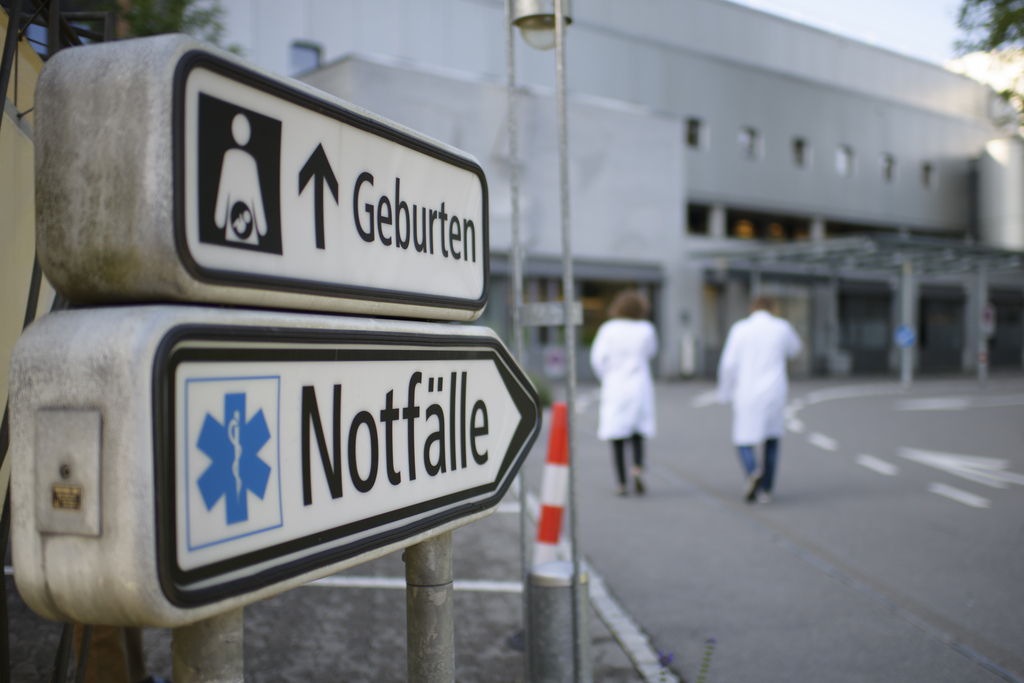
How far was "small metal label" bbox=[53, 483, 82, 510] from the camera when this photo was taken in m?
0.77

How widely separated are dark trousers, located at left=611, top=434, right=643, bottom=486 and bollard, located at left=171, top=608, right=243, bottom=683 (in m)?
5.78

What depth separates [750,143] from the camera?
1121 inches

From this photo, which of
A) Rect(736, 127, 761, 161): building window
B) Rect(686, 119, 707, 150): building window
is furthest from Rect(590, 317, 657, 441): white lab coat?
Rect(736, 127, 761, 161): building window

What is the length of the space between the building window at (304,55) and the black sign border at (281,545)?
21.8 m

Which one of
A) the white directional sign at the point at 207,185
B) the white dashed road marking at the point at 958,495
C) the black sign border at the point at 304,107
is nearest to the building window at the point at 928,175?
the white dashed road marking at the point at 958,495

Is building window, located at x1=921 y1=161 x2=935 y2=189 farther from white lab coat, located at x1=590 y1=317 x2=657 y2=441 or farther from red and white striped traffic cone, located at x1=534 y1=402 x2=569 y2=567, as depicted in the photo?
red and white striped traffic cone, located at x1=534 y1=402 x2=569 y2=567

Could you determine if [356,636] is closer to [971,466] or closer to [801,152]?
[971,466]

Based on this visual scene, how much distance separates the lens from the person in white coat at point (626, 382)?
21.5 feet

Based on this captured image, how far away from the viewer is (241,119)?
0.93m

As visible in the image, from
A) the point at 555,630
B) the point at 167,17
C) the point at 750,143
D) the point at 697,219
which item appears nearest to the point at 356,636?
the point at 555,630

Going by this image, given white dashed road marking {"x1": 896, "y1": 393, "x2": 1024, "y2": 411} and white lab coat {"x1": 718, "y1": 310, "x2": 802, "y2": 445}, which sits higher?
white lab coat {"x1": 718, "y1": 310, "x2": 802, "y2": 445}

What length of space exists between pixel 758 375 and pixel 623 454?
54.1 inches

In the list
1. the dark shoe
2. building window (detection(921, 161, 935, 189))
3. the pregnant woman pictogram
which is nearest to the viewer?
the pregnant woman pictogram

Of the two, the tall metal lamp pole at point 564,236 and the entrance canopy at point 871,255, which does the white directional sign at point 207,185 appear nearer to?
the tall metal lamp pole at point 564,236
